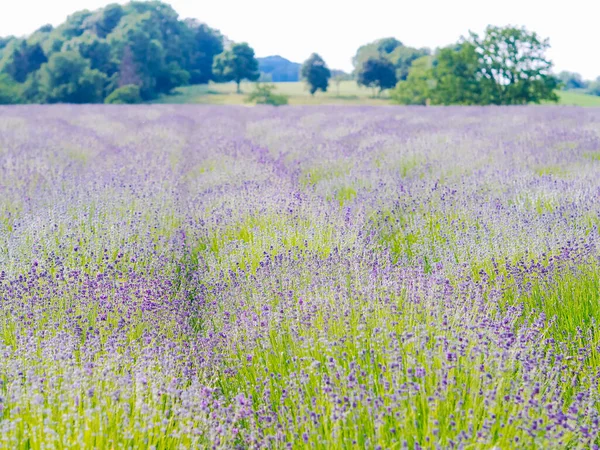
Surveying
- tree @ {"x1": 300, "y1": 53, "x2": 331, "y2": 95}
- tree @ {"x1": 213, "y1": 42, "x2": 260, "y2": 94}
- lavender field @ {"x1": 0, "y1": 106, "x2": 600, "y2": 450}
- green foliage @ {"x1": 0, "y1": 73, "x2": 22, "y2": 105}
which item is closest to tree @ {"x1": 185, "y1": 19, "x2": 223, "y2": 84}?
tree @ {"x1": 213, "y1": 42, "x2": 260, "y2": 94}

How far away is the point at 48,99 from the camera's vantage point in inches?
1180

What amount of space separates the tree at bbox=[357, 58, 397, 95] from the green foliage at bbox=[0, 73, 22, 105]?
80.2 ft

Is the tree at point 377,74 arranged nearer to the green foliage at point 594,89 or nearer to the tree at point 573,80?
the green foliage at point 594,89

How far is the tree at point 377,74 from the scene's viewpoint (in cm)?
4356

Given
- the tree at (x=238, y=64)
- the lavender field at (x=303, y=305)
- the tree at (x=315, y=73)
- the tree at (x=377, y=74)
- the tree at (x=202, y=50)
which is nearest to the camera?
the lavender field at (x=303, y=305)

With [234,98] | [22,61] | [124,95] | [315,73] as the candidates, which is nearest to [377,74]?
[315,73]

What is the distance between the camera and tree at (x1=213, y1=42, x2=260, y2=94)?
43406 mm

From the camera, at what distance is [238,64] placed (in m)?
43.6

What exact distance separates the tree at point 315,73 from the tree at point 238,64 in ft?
13.2

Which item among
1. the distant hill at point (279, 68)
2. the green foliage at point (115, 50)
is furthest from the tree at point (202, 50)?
the distant hill at point (279, 68)

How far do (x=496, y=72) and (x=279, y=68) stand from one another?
275 feet

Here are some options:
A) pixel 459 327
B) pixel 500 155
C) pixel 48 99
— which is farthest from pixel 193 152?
pixel 48 99

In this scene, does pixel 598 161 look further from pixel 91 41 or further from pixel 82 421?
pixel 91 41

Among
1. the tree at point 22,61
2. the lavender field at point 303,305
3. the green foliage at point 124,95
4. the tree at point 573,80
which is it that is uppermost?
the tree at point 573,80
